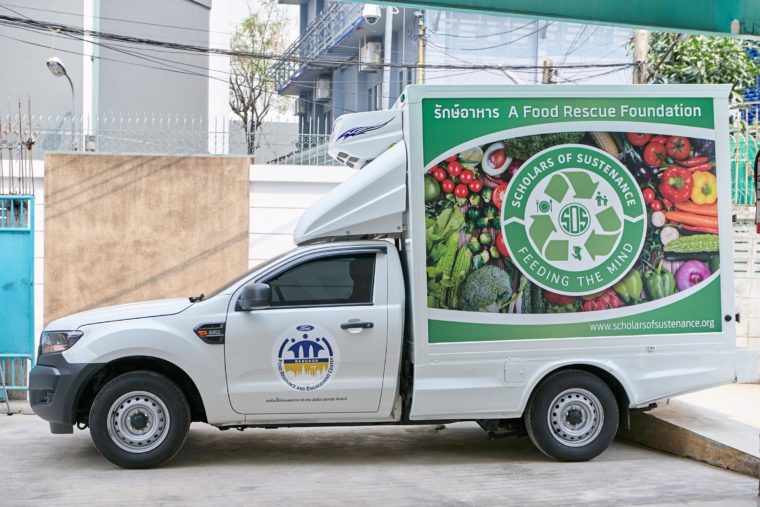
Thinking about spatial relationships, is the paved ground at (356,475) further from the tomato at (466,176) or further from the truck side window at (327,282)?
the tomato at (466,176)

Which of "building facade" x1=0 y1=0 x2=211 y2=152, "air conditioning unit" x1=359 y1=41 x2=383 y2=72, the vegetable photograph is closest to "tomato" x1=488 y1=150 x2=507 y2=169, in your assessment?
the vegetable photograph

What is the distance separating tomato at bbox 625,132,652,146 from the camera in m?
7.70

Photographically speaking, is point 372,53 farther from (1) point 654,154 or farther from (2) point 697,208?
(2) point 697,208

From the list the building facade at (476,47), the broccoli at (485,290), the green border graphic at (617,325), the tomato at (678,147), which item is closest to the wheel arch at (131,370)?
the green border graphic at (617,325)

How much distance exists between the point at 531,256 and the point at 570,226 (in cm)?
42

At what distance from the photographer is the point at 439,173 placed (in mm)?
7570

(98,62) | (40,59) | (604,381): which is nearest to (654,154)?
(604,381)

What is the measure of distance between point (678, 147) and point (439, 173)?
2.06 m

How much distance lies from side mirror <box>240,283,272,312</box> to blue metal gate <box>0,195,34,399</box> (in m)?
4.63

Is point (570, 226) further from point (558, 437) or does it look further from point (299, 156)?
point (299, 156)

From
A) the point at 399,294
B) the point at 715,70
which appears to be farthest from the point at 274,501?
the point at 715,70

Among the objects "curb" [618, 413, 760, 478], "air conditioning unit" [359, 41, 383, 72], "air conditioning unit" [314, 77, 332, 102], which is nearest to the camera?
"curb" [618, 413, 760, 478]

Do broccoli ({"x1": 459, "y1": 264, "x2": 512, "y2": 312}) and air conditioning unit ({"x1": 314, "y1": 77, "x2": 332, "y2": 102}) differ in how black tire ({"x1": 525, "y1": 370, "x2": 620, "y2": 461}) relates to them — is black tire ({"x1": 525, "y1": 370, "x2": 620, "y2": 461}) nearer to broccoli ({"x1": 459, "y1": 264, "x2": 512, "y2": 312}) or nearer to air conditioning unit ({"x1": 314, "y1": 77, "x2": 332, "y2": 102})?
broccoli ({"x1": 459, "y1": 264, "x2": 512, "y2": 312})

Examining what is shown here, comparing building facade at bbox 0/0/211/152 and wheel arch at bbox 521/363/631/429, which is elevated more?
building facade at bbox 0/0/211/152
